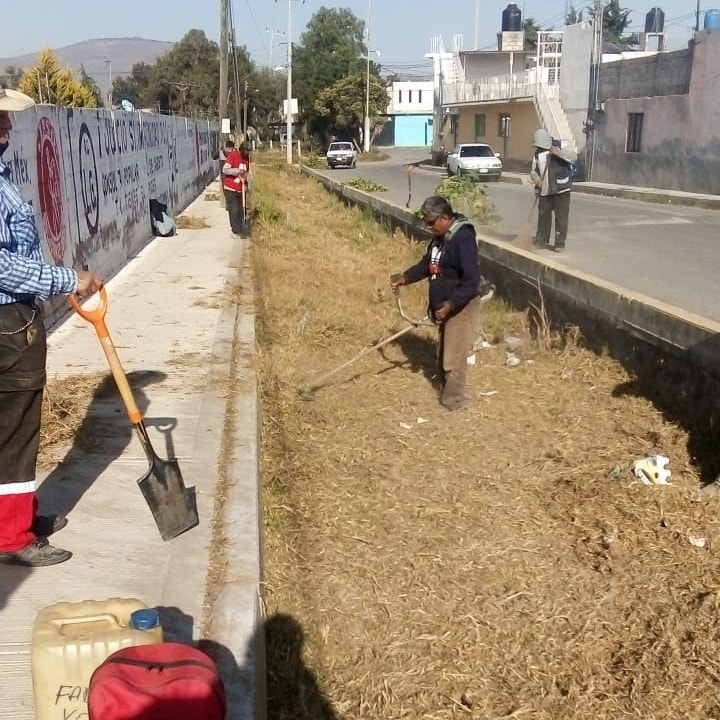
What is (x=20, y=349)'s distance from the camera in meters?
3.39

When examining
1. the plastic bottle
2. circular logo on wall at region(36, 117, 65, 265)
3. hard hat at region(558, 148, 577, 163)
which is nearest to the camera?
the plastic bottle

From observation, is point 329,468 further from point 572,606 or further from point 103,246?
point 103,246

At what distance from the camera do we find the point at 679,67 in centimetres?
2619

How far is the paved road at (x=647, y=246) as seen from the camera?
962 centimetres

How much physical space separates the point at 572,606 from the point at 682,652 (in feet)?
1.65

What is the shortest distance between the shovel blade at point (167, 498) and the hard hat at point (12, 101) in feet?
4.84

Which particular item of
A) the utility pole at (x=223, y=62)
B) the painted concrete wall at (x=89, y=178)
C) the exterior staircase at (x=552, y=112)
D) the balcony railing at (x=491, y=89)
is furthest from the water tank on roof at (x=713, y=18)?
the painted concrete wall at (x=89, y=178)

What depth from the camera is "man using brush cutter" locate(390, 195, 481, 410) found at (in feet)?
19.0

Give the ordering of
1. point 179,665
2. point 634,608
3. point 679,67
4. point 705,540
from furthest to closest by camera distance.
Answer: point 679,67, point 705,540, point 634,608, point 179,665

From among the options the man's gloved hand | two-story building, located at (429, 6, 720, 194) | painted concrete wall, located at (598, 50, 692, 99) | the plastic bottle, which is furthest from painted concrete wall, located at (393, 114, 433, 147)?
the plastic bottle

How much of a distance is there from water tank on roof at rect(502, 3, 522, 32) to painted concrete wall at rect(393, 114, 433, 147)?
2478cm

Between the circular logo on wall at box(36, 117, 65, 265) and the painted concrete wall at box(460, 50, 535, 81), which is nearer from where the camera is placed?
the circular logo on wall at box(36, 117, 65, 265)

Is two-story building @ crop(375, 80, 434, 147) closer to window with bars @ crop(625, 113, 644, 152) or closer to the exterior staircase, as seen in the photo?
the exterior staircase

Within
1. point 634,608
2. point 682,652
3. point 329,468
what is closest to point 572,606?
point 634,608
